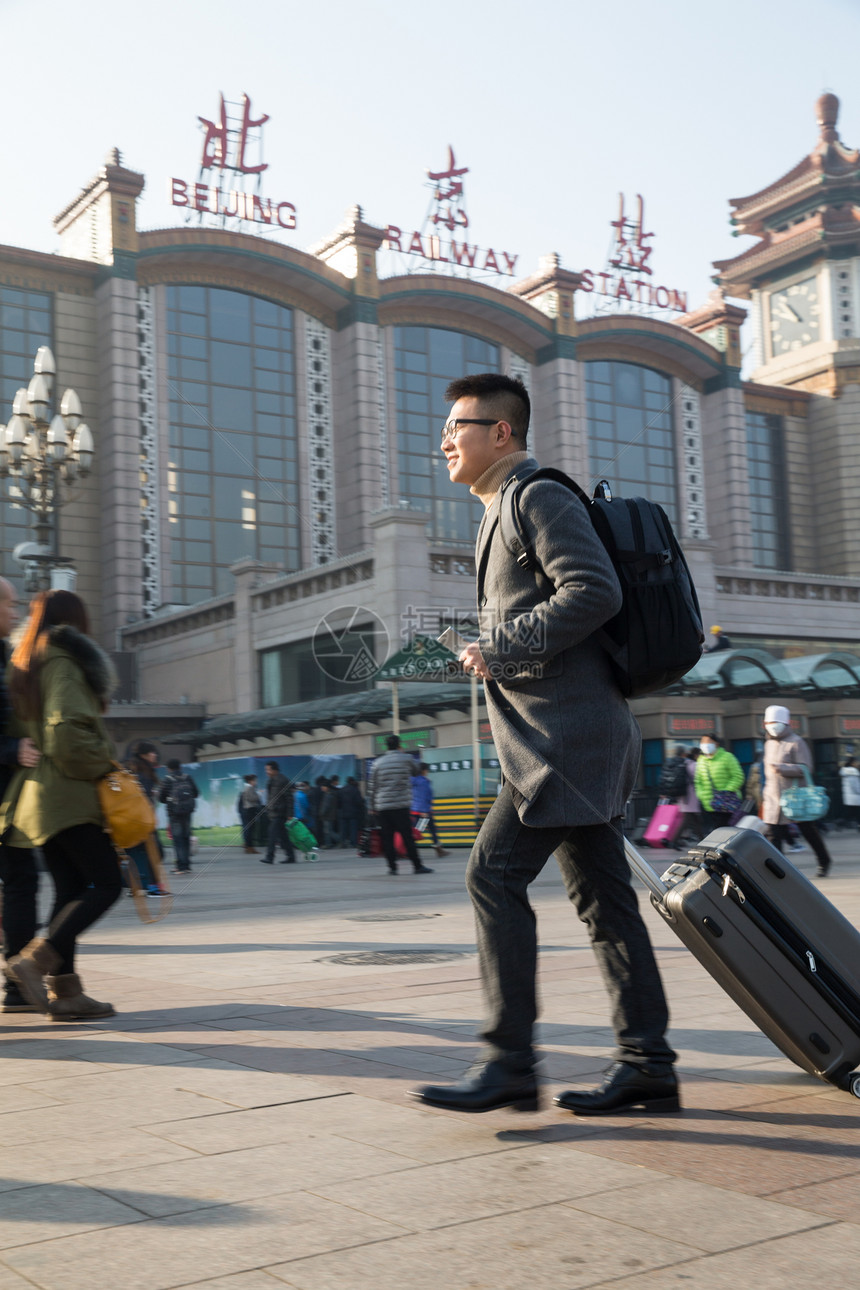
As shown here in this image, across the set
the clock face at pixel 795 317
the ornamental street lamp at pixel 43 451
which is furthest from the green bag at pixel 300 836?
the clock face at pixel 795 317

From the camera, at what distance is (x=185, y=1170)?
111 inches

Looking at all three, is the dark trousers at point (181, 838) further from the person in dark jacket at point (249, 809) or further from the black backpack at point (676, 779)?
the black backpack at point (676, 779)

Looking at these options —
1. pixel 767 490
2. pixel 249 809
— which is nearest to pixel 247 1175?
pixel 249 809

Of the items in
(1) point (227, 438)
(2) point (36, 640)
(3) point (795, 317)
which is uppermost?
(3) point (795, 317)

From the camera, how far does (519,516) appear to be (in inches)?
133

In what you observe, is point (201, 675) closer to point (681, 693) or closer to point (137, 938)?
point (681, 693)

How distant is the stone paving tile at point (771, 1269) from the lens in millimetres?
2098

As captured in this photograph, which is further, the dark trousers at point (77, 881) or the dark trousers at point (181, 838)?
the dark trousers at point (181, 838)

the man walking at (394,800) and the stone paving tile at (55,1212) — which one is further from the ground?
the man walking at (394,800)

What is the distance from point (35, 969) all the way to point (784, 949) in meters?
2.92

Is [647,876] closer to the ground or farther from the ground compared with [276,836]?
farther from the ground

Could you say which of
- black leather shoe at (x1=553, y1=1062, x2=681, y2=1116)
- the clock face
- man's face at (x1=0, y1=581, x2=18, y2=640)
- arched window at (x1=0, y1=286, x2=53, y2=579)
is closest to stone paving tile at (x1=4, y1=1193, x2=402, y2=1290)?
black leather shoe at (x1=553, y1=1062, x2=681, y2=1116)

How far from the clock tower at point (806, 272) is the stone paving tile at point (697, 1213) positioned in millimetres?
55140

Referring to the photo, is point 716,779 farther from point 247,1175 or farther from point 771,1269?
point 771,1269
